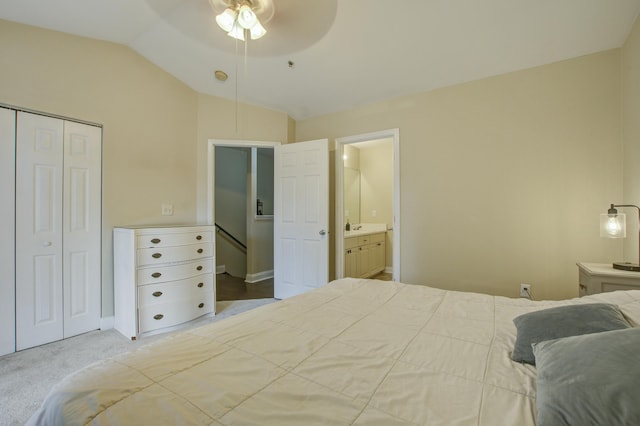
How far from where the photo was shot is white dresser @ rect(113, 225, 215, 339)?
2520 mm

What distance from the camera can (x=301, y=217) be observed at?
140 inches

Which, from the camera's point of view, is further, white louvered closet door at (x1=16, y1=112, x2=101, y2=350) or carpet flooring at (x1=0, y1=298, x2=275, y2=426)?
white louvered closet door at (x1=16, y1=112, x2=101, y2=350)

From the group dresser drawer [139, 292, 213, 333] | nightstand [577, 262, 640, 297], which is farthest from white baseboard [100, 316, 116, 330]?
nightstand [577, 262, 640, 297]

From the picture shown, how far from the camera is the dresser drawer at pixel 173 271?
2556 mm

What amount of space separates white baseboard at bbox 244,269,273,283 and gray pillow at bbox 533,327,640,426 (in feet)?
14.4

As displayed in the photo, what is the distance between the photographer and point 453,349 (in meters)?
1.01

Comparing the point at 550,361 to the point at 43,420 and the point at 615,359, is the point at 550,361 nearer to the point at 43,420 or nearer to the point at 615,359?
the point at 615,359

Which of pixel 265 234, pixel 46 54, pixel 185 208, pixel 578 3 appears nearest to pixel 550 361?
pixel 578 3

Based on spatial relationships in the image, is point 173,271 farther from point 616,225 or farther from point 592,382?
point 616,225

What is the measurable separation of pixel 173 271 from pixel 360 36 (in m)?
2.85

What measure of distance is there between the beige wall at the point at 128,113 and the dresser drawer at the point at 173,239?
1.71ft

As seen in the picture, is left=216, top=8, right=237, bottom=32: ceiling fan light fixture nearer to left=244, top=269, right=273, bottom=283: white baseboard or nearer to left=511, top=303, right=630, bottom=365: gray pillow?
left=511, top=303, right=630, bottom=365: gray pillow

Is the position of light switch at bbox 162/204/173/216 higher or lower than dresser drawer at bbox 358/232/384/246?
higher

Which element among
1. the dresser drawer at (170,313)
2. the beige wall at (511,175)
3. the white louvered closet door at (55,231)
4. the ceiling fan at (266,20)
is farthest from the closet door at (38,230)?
the beige wall at (511,175)
